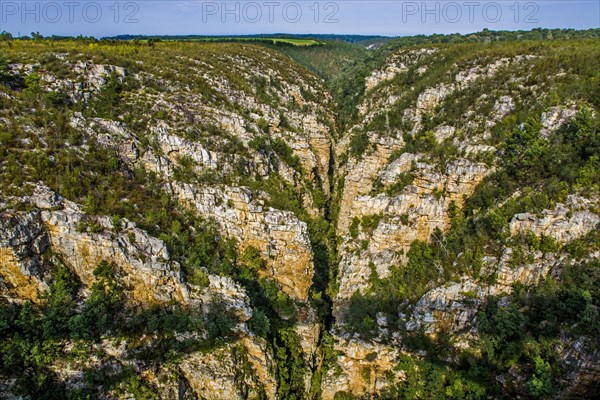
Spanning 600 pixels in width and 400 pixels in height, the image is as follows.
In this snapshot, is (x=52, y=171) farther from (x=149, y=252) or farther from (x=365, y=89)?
(x=365, y=89)

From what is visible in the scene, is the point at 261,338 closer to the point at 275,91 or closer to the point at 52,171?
the point at 52,171

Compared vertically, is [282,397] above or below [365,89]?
below

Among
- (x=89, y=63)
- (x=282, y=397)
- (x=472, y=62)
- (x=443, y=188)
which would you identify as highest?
(x=472, y=62)

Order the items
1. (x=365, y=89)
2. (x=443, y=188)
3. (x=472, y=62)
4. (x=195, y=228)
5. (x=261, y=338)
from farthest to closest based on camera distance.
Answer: (x=365, y=89)
(x=472, y=62)
(x=443, y=188)
(x=195, y=228)
(x=261, y=338)

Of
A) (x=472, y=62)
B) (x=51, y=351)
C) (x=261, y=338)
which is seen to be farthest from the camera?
(x=472, y=62)

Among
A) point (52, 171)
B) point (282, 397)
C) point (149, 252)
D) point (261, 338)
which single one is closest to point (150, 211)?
point (149, 252)

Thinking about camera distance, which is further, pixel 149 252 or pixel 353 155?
pixel 353 155
